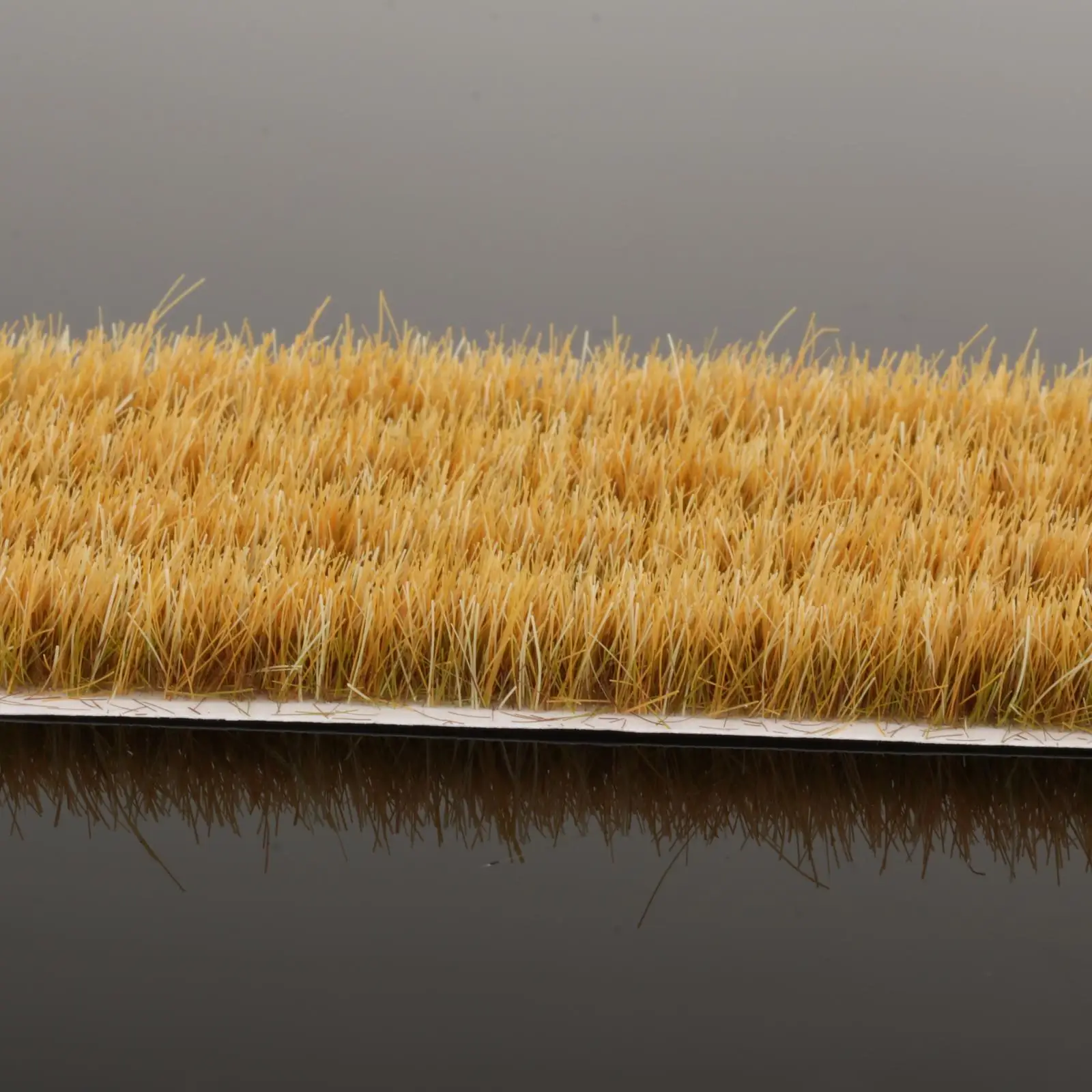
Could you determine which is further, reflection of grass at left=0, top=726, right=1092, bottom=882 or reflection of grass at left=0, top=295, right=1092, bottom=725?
reflection of grass at left=0, top=295, right=1092, bottom=725

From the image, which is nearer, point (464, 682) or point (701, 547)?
point (464, 682)

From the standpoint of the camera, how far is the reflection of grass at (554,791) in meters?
1.61

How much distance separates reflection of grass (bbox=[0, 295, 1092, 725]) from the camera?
1.87m

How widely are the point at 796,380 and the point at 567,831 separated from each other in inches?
59.2

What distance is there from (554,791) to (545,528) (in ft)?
1.92

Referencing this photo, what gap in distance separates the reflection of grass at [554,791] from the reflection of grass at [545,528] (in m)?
0.12

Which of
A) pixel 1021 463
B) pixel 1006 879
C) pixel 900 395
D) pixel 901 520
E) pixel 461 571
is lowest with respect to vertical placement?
pixel 1006 879

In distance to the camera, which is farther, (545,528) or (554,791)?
(545,528)

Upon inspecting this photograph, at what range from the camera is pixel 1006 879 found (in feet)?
5.16

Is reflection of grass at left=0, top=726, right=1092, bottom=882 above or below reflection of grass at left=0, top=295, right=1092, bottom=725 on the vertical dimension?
below

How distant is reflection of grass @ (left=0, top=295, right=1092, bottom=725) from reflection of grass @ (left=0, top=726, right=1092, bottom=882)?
4.6 inches

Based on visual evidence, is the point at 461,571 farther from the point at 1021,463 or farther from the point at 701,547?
the point at 1021,463

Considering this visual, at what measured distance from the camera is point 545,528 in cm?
217

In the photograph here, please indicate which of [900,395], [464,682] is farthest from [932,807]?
[900,395]
